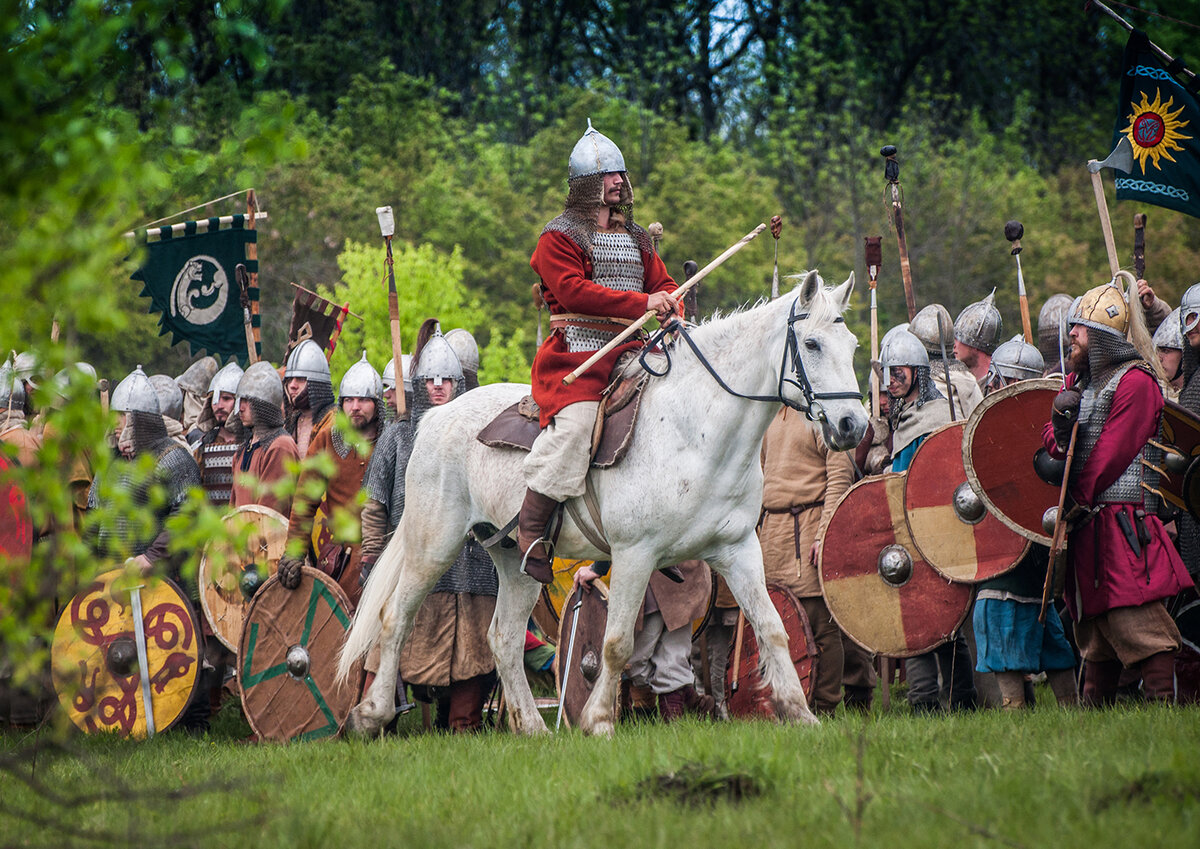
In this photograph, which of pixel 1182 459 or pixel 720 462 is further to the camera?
pixel 1182 459

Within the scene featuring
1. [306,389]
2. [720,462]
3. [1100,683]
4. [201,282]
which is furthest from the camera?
[201,282]

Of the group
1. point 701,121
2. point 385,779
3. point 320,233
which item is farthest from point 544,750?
point 701,121

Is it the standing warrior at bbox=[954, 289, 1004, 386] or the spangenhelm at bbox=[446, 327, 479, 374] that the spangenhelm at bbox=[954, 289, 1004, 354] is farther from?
the spangenhelm at bbox=[446, 327, 479, 374]

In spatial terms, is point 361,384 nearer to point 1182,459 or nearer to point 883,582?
point 883,582

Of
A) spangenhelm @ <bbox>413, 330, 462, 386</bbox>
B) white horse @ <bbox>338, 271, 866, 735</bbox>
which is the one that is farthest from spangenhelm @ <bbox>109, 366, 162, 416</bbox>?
white horse @ <bbox>338, 271, 866, 735</bbox>

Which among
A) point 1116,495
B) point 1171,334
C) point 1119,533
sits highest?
point 1171,334

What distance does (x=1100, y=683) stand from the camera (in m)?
6.05

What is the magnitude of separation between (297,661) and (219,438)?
300cm

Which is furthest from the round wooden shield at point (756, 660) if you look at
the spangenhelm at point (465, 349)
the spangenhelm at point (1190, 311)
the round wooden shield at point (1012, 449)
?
the spangenhelm at point (465, 349)

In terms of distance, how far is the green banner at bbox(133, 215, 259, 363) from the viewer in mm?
11031

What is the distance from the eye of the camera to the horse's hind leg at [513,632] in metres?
6.80

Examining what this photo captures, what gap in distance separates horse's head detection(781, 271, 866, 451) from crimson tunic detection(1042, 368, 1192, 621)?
1.02m

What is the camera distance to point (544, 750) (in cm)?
536

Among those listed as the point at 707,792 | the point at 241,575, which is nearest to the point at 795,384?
the point at 707,792
